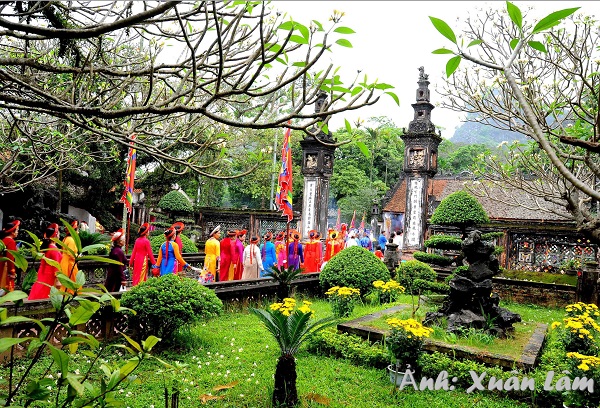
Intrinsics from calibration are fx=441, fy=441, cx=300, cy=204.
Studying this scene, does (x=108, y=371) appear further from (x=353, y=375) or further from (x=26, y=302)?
(x=26, y=302)

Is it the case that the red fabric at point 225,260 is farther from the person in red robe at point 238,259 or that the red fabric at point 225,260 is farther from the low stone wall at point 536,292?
the low stone wall at point 536,292

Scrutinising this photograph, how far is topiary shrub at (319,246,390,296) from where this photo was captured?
9320 mm

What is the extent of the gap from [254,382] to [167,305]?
1569 mm

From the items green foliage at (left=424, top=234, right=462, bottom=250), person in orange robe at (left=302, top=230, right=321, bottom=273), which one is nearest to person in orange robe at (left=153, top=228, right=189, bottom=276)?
person in orange robe at (left=302, top=230, right=321, bottom=273)

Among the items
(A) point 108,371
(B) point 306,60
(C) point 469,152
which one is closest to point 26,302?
(A) point 108,371

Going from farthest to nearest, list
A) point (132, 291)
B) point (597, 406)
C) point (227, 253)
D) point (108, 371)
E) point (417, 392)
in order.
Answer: point (227, 253) < point (132, 291) < point (417, 392) < point (597, 406) < point (108, 371)

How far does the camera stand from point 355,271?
9.37 metres

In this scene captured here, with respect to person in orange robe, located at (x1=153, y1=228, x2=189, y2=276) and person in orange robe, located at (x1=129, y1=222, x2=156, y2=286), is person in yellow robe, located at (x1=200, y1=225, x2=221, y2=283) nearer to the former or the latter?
person in orange robe, located at (x1=153, y1=228, x2=189, y2=276)

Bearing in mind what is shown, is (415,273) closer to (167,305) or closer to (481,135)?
(167,305)

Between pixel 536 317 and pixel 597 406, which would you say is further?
pixel 536 317

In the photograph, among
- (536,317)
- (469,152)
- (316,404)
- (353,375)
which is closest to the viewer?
(316,404)

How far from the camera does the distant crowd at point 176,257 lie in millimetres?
6926

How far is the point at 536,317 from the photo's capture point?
8.58 m

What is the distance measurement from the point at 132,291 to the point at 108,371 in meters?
4.40
